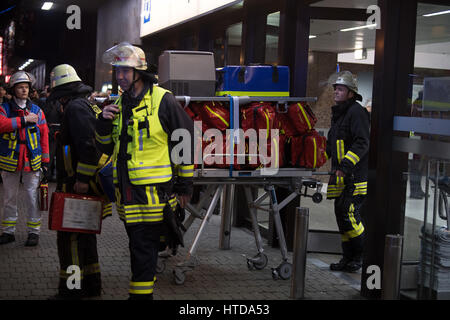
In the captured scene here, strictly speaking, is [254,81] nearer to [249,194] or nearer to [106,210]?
[249,194]

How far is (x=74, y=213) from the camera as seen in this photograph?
5.24m

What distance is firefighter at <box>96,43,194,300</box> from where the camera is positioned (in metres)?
4.57

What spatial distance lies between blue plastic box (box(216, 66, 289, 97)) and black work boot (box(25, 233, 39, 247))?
2.86 m

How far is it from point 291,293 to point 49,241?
3.47 metres

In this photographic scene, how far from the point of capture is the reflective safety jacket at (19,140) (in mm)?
7438

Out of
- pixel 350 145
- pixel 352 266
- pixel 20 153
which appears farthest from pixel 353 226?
pixel 20 153

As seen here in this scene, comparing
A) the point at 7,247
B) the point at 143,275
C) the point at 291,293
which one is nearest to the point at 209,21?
the point at 7,247

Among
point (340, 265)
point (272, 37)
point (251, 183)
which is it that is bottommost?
point (340, 265)

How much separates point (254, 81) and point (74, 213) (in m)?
2.32

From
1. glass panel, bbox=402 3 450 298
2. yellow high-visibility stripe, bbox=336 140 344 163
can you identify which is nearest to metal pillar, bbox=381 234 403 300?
glass panel, bbox=402 3 450 298

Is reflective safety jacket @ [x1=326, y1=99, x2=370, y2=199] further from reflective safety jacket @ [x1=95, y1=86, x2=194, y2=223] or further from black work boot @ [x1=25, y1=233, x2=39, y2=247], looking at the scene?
black work boot @ [x1=25, y1=233, x2=39, y2=247]

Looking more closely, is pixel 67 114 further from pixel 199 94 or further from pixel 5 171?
pixel 5 171

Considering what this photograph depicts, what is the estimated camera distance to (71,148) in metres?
5.41

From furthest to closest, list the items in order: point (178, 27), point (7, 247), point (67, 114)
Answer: point (178, 27), point (7, 247), point (67, 114)
